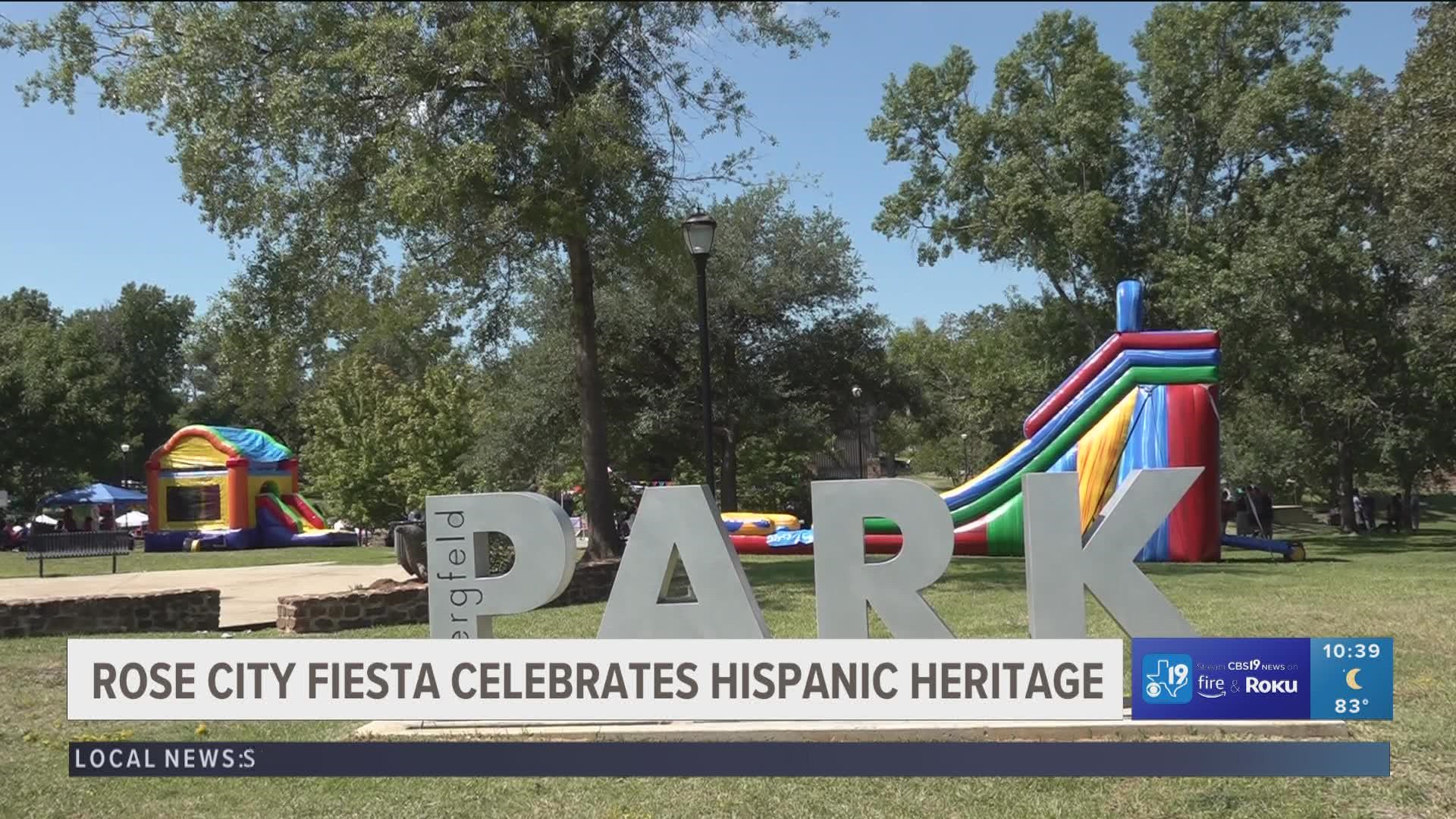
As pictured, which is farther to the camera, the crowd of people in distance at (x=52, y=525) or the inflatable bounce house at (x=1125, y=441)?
the crowd of people in distance at (x=52, y=525)

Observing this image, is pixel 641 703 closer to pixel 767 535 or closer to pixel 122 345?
pixel 767 535

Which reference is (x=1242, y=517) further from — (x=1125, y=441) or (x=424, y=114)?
(x=424, y=114)

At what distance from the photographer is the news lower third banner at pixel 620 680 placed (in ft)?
22.8

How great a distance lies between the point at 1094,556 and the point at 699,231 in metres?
6.59

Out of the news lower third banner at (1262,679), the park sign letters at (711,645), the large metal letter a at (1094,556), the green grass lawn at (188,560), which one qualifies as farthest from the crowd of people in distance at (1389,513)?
the park sign letters at (711,645)

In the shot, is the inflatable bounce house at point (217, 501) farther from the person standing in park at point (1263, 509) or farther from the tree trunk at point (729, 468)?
the person standing in park at point (1263, 509)

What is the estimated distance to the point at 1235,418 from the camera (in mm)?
37938

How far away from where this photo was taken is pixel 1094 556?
22.9 ft

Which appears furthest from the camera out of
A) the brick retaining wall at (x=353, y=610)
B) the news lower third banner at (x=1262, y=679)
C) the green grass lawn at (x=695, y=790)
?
the brick retaining wall at (x=353, y=610)

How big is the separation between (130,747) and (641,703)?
2801 millimetres

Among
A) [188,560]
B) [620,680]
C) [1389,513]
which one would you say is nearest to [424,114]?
[620,680]

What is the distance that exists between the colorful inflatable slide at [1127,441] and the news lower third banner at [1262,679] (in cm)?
988

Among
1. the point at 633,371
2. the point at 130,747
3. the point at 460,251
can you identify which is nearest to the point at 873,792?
the point at 130,747

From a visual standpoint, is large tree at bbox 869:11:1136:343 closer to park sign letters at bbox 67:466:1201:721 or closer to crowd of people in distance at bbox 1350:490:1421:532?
crowd of people in distance at bbox 1350:490:1421:532
